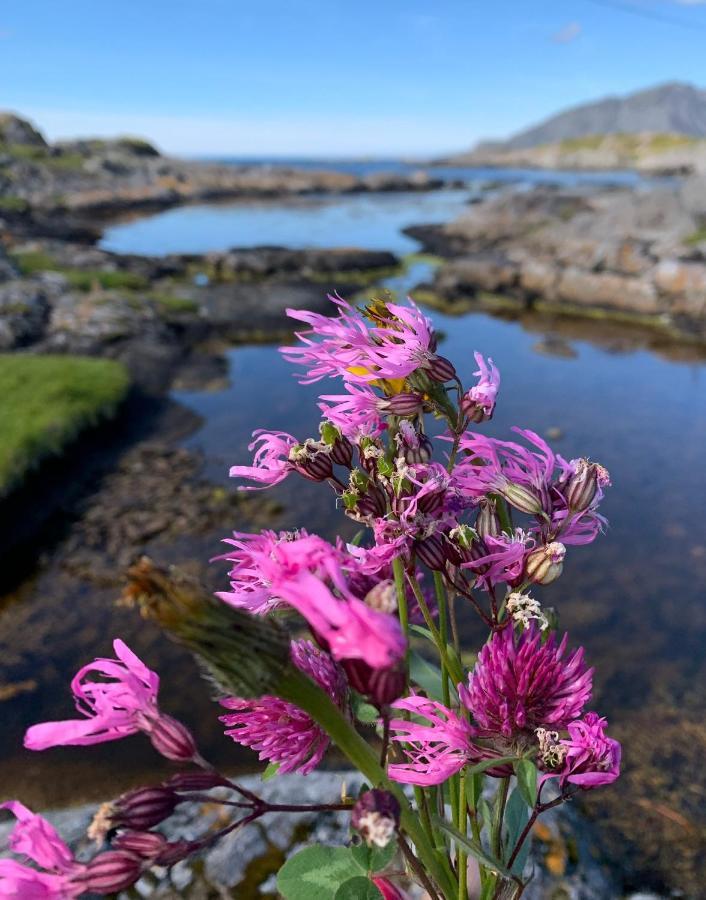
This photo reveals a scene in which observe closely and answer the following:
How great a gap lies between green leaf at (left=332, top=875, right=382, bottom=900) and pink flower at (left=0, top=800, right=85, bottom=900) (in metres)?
0.44

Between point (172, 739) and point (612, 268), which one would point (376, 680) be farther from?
point (612, 268)

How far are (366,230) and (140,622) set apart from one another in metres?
35.4

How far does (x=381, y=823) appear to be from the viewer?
760 millimetres

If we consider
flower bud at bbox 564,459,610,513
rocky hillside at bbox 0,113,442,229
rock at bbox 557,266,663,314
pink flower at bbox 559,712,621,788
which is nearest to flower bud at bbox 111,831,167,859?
pink flower at bbox 559,712,621,788

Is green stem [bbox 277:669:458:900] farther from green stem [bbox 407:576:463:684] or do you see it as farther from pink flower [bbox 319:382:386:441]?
pink flower [bbox 319:382:386:441]

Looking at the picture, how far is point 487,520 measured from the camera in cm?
124

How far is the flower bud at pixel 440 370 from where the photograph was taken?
1250mm

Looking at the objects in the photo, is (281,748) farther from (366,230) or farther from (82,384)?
(366,230)

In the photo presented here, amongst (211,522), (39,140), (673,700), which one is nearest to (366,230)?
(211,522)

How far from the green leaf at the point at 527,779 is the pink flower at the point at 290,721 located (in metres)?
0.33

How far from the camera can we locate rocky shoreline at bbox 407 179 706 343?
59.6ft

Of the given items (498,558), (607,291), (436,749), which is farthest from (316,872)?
(607,291)

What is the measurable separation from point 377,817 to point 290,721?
360 mm

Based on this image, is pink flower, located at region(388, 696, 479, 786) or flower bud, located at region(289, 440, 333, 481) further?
flower bud, located at region(289, 440, 333, 481)
